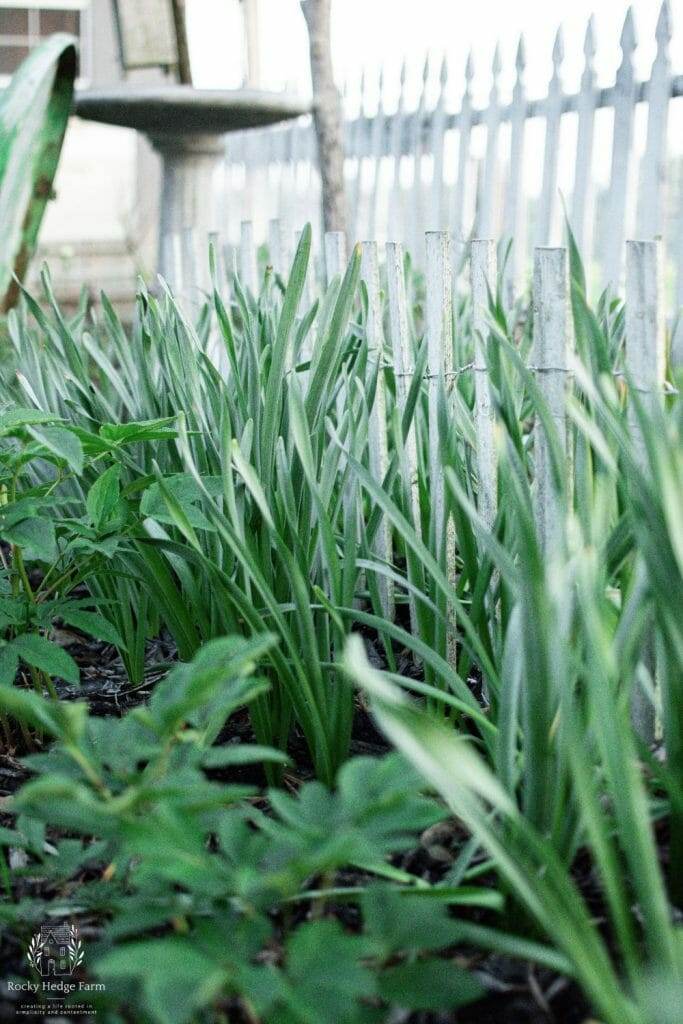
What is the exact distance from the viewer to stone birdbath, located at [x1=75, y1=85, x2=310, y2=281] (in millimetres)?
3863

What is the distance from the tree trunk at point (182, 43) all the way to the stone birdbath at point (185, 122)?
251 millimetres

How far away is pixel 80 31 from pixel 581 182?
473cm

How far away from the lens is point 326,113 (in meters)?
4.11

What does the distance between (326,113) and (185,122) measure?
576 millimetres

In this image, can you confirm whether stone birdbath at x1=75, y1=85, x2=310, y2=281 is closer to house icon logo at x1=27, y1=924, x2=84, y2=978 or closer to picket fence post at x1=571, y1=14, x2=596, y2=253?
picket fence post at x1=571, y1=14, x2=596, y2=253

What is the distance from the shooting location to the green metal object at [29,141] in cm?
244

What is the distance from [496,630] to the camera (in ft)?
4.44

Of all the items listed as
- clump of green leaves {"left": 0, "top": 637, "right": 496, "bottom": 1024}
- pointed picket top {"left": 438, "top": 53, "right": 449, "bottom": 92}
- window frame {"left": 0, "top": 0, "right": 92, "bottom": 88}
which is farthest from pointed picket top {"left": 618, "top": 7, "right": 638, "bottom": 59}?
window frame {"left": 0, "top": 0, "right": 92, "bottom": 88}

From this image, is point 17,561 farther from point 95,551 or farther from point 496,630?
point 496,630

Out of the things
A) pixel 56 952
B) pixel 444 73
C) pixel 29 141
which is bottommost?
pixel 56 952

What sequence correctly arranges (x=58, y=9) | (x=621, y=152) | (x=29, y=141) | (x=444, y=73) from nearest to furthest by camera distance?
1. (x=29, y=141)
2. (x=621, y=152)
3. (x=444, y=73)
4. (x=58, y=9)

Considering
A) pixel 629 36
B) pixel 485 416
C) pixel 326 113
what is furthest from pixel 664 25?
pixel 485 416

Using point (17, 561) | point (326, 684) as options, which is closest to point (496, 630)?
point (326, 684)

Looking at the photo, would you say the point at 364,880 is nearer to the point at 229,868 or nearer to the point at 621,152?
the point at 229,868
